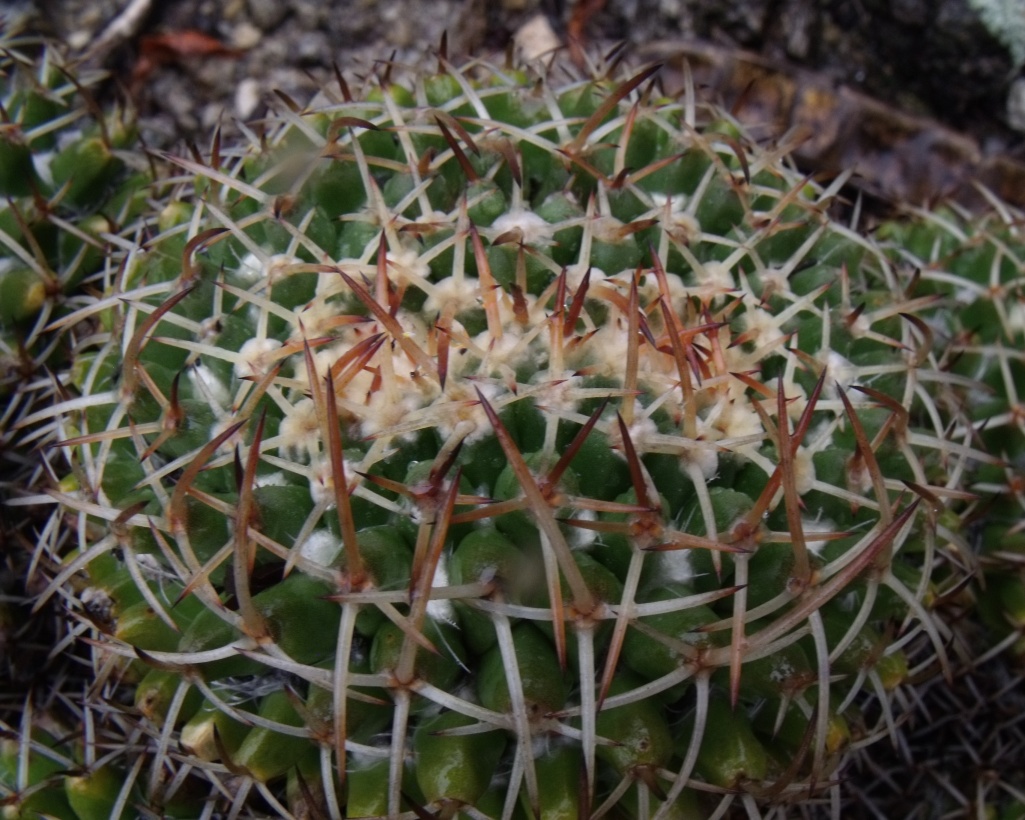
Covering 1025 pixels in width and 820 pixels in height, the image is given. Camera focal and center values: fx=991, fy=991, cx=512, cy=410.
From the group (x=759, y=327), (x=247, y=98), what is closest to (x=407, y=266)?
(x=759, y=327)

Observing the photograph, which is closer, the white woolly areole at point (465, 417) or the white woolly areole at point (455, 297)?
the white woolly areole at point (465, 417)

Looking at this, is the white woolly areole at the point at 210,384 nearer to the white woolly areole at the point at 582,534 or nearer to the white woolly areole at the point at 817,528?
the white woolly areole at the point at 582,534

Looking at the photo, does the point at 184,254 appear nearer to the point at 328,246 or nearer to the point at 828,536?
the point at 328,246

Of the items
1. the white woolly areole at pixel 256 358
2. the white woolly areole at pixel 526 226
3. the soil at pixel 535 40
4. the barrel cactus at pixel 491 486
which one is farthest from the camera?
the soil at pixel 535 40

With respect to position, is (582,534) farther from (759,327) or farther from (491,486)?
A: (759,327)

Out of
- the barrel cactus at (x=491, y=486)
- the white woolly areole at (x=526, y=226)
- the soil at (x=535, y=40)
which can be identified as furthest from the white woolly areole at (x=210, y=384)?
the soil at (x=535, y=40)

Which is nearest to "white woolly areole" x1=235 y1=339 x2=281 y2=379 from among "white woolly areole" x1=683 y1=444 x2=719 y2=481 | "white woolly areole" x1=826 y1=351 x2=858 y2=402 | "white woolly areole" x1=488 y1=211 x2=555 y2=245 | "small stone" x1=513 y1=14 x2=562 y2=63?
"white woolly areole" x1=488 y1=211 x2=555 y2=245

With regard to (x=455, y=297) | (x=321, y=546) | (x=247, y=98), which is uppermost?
(x=455, y=297)
